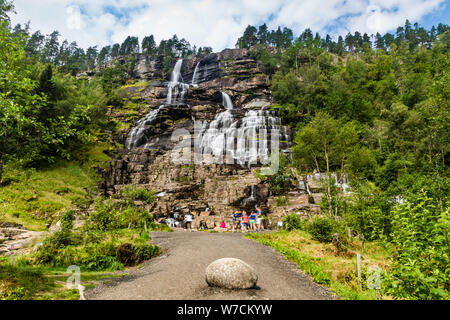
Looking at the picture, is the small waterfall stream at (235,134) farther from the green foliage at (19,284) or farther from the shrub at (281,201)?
the green foliage at (19,284)

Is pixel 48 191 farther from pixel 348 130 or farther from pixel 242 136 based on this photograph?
pixel 348 130

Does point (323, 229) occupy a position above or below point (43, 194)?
below

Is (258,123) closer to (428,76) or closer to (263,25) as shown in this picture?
(428,76)

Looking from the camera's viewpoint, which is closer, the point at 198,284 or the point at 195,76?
the point at 198,284

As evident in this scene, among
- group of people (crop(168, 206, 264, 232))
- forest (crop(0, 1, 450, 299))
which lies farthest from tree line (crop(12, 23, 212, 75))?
group of people (crop(168, 206, 264, 232))

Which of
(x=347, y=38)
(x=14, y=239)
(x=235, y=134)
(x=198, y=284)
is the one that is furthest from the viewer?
Result: (x=347, y=38)

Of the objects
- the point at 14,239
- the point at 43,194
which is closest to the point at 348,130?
the point at 14,239

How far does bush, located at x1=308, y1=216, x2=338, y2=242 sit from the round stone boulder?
34.3 feet

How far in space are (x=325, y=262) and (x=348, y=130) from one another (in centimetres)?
2062

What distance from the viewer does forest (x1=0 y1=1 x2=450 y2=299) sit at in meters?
5.11

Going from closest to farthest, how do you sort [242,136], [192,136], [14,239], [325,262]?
[325,262] < [14,239] < [242,136] < [192,136]

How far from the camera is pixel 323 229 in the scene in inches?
614

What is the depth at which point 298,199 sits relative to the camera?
33.4 meters

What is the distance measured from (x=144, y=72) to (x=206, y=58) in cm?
2653
